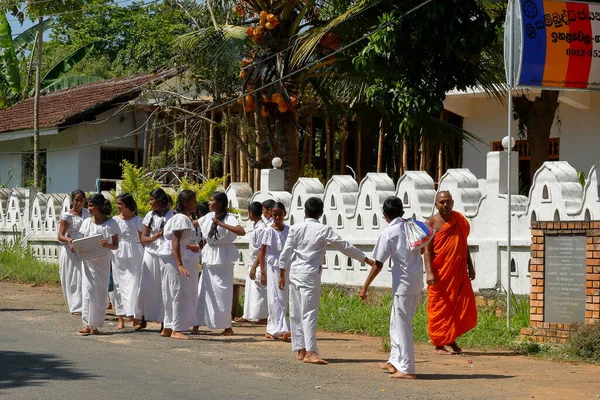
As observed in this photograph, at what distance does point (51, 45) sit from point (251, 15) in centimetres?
2895

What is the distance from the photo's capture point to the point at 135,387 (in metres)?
8.42

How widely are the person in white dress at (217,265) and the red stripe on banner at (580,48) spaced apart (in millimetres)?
4341

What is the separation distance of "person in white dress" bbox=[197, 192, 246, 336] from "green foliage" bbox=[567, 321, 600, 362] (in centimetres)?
418

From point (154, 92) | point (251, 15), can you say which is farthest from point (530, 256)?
point (154, 92)

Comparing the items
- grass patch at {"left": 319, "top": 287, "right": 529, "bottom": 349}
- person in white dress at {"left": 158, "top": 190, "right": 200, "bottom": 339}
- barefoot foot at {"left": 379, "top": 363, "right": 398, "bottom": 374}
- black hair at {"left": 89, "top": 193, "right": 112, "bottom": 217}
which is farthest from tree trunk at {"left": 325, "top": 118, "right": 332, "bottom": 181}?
barefoot foot at {"left": 379, "top": 363, "right": 398, "bottom": 374}

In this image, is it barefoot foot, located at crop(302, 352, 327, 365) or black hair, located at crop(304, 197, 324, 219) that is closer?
barefoot foot, located at crop(302, 352, 327, 365)

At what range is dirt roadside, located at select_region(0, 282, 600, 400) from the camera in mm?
8570

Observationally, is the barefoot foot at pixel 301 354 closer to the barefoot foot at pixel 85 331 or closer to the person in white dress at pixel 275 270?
the person in white dress at pixel 275 270

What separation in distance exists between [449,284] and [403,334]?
1.95 meters

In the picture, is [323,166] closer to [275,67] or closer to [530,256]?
[275,67]

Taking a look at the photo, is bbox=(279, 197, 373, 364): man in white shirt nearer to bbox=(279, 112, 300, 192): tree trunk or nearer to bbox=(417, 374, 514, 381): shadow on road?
bbox=(417, 374, 514, 381): shadow on road

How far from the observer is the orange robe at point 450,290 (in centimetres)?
1099

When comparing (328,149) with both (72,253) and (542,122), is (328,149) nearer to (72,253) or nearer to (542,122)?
(542,122)

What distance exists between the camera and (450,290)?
36.3ft
